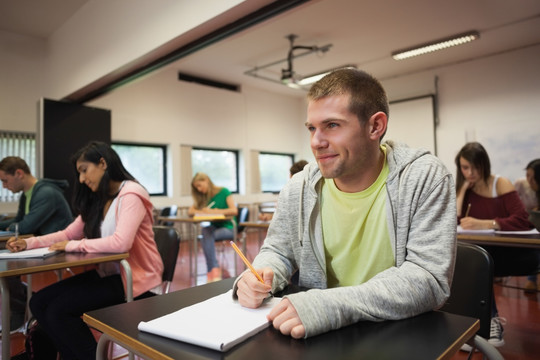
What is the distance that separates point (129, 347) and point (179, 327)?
101 millimetres

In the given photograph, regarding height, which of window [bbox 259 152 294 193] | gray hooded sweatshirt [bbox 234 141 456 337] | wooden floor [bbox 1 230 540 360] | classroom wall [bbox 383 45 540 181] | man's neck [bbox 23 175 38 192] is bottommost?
wooden floor [bbox 1 230 540 360]

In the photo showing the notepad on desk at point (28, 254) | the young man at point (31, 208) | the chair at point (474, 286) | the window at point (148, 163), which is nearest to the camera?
the chair at point (474, 286)

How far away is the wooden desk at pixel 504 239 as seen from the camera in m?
1.94

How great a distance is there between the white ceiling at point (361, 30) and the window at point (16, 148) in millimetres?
1590

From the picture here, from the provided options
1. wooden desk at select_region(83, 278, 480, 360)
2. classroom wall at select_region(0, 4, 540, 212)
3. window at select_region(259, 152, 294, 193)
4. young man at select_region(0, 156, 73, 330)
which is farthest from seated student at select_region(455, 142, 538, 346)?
window at select_region(259, 152, 294, 193)

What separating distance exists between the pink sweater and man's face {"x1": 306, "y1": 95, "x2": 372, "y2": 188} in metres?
1.19

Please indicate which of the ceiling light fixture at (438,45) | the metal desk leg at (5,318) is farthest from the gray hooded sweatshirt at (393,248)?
the ceiling light fixture at (438,45)

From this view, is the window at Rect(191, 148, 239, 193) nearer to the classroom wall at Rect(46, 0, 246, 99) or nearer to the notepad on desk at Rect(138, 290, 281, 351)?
the classroom wall at Rect(46, 0, 246, 99)

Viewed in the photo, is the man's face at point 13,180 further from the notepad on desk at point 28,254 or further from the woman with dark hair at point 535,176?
the woman with dark hair at point 535,176

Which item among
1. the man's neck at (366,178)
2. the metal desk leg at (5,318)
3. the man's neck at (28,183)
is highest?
the man's neck at (28,183)

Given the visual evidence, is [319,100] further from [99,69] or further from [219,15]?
[99,69]

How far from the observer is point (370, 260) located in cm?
104

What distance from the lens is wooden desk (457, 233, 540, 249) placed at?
1.94m

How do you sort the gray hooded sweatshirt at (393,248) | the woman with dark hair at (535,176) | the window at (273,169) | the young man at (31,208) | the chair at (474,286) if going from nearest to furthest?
the gray hooded sweatshirt at (393,248) < the chair at (474,286) < the young man at (31,208) < the woman with dark hair at (535,176) < the window at (273,169)
